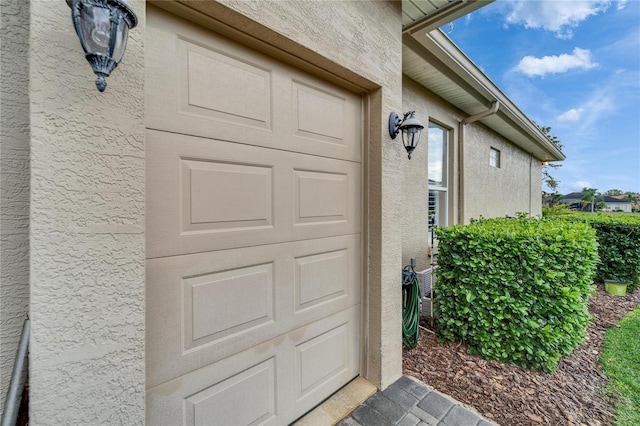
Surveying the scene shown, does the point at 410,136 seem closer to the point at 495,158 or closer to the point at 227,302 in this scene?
the point at 227,302

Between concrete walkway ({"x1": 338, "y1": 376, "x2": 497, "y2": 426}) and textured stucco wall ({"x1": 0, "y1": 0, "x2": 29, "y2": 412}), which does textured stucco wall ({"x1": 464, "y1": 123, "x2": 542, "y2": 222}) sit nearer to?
concrete walkway ({"x1": 338, "y1": 376, "x2": 497, "y2": 426})

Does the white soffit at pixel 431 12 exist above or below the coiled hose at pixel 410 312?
above

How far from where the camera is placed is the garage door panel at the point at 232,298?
1587 mm

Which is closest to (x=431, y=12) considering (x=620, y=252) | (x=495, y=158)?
(x=495, y=158)

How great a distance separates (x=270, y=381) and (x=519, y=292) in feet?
9.82

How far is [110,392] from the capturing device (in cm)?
127

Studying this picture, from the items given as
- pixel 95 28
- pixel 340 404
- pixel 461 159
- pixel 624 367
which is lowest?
pixel 624 367

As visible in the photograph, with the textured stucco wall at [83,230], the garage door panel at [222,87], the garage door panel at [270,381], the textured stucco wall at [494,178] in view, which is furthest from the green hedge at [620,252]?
the textured stucco wall at [83,230]

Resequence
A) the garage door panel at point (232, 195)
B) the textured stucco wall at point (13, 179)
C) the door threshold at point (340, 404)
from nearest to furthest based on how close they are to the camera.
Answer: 1. the textured stucco wall at point (13, 179)
2. the garage door panel at point (232, 195)
3. the door threshold at point (340, 404)

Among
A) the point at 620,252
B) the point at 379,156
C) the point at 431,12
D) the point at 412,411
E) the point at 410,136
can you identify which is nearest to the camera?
the point at 412,411

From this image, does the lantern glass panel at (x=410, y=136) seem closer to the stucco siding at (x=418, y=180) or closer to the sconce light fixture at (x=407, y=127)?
the sconce light fixture at (x=407, y=127)

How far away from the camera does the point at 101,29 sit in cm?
106

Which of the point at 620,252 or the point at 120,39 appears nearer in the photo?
the point at 120,39

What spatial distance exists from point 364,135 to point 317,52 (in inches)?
36.4
